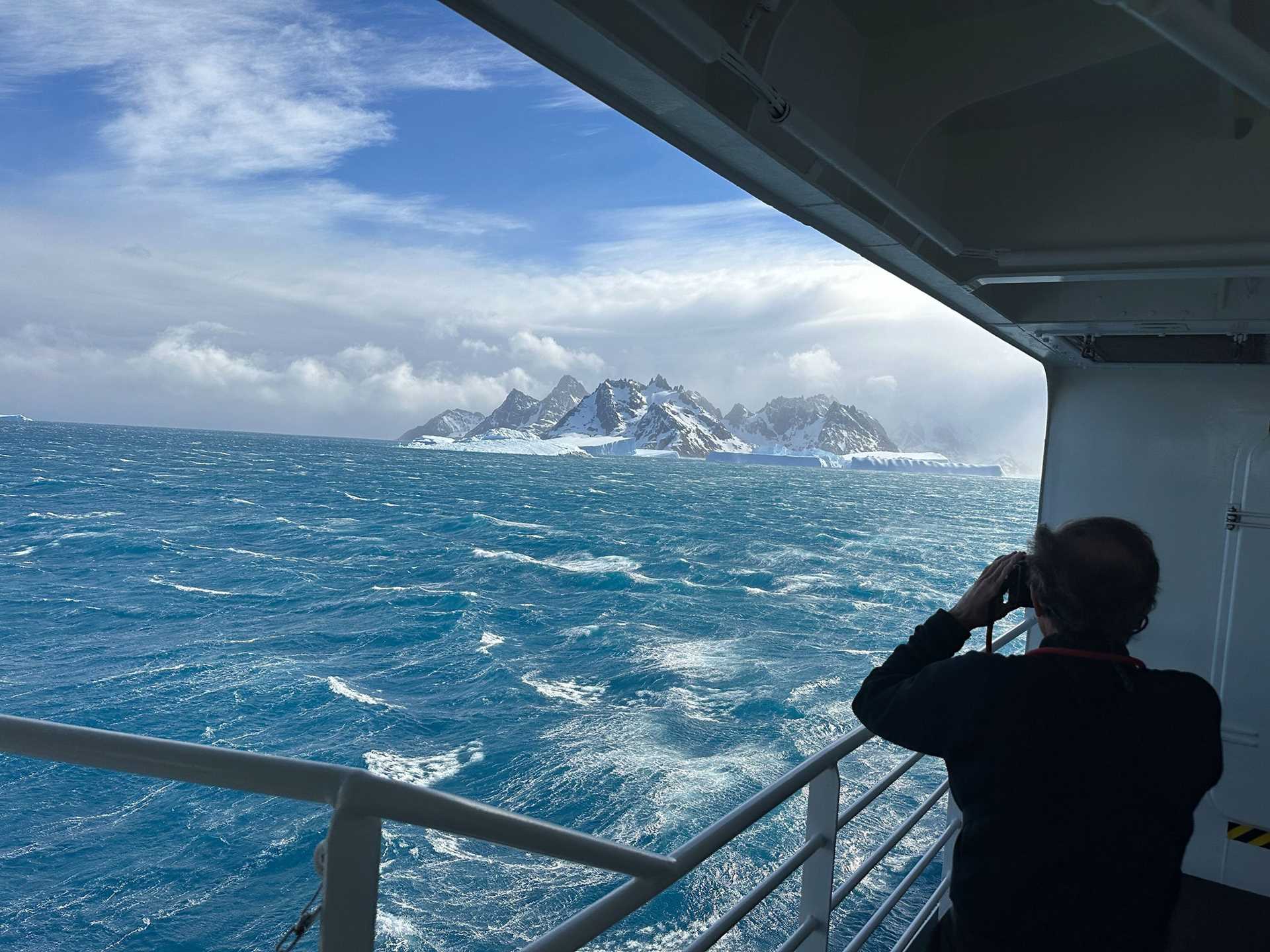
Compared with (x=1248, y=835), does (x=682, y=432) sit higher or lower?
higher

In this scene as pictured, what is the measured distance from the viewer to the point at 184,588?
83.6 feet

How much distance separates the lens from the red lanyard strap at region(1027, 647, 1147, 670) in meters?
0.94

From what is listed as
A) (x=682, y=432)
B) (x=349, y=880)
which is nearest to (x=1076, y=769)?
(x=349, y=880)

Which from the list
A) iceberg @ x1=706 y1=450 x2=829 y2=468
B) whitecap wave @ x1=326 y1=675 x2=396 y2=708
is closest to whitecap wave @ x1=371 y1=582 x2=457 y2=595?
whitecap wave @ x1=326 y1=675 x2=396 y2=708

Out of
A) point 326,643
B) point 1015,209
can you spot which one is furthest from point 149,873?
point 1015,209

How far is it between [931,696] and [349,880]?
0.67m

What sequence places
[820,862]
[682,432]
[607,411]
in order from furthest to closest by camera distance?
[607,411] → [682,432] → [820,862]

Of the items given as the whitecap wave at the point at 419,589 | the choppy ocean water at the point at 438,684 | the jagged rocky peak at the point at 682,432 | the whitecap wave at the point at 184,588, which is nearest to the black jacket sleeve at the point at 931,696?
the choppy ocean water at the point at 438,684

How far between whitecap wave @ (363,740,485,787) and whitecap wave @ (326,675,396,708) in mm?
1936

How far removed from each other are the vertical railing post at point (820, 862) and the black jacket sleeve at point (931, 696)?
320mm

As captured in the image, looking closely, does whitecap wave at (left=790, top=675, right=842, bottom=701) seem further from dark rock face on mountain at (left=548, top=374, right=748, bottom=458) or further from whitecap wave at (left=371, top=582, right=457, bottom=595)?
dark rock face on mountain at (left=548, top=374, right=748, bottom=458)

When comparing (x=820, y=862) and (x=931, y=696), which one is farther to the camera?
(x=820, y=862)

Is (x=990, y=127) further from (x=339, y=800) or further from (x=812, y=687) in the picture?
(x=812, y=687)

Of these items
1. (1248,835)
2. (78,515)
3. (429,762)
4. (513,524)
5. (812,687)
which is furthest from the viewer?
(513,524)
